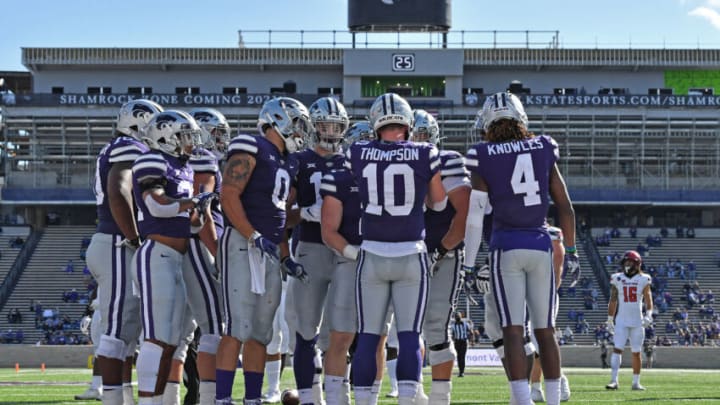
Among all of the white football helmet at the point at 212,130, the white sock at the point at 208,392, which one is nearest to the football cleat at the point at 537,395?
the white football helmet at the point at 212,130

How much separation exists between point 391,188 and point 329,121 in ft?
4.60

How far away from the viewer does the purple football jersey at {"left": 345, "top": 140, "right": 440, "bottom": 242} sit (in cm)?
886

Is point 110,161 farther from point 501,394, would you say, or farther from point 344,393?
point 501,394

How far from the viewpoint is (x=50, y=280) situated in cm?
4928

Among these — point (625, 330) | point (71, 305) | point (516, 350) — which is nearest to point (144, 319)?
point (516, 350)

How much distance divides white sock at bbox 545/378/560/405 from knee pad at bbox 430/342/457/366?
101 centimetres

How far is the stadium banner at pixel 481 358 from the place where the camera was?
31.0m

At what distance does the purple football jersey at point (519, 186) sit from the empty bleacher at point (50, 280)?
120ft

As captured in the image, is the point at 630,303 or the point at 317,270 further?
the point at 630,303

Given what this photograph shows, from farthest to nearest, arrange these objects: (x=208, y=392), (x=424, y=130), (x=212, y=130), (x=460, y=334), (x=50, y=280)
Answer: (x=50, y=280) → (x=460, y=334) → (x=212, y=130) → (x=424, y=130) → (x=208, y=392)

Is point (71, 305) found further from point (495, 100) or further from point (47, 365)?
point (495, 100)

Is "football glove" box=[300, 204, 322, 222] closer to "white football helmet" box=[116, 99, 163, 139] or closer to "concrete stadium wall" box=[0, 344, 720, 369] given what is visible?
"white football helmet" box=[116, 99, 163, 139]

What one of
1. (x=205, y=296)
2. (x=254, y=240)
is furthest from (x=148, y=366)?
(x=254, y=240)

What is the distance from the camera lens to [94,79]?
6356 cm
